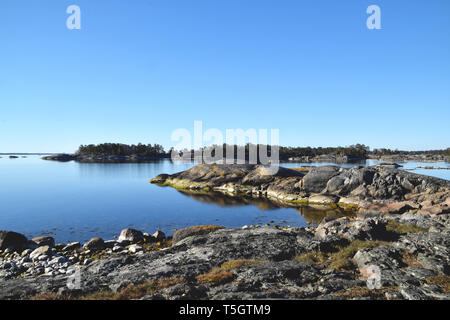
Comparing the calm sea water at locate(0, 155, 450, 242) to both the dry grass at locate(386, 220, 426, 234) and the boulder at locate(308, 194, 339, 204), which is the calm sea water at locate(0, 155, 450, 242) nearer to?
the boulder at locate(308, 194, 339, 204)

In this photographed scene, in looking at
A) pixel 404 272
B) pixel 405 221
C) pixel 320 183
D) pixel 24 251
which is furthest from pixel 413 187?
pixel 24 251

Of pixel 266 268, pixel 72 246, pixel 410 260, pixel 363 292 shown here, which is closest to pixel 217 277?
pixel 266 268

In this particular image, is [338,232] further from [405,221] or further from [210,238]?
[210,238]

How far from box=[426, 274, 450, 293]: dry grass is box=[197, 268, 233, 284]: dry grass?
305 inches

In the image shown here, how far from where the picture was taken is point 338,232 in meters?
17.3

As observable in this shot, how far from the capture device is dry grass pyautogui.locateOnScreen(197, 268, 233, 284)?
10930mm

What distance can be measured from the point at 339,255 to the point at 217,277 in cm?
673

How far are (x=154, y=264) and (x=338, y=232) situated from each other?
1181 centimetres

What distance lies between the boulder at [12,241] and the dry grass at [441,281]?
26.6 meters

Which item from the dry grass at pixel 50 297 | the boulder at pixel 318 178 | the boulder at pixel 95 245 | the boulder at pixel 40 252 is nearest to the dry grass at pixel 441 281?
the dry grass at pixel 50 297

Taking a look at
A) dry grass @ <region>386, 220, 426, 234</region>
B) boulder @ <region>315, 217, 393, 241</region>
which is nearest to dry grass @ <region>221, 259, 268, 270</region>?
boulder @ <region>315, 217, 393, 241</region>

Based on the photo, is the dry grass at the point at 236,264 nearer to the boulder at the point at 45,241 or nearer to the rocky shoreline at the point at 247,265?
the rocky shoreline at the point at 247,265

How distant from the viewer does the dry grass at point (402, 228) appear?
1642cm

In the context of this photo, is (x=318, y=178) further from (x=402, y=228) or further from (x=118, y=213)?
(x=118, y=213)
